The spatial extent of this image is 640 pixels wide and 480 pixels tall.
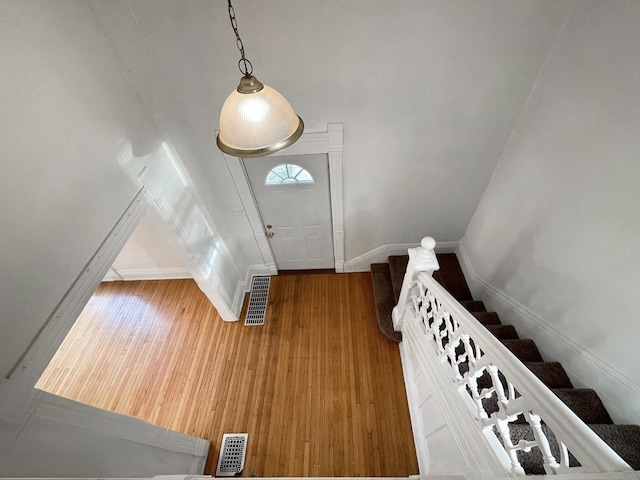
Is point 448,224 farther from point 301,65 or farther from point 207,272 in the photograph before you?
point 207,272

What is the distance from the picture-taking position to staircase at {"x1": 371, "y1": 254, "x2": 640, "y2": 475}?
4.67 feet

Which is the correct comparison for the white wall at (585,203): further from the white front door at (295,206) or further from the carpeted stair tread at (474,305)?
the white front door at (295,206)

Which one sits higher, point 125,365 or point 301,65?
point 301,65

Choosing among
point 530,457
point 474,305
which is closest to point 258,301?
point 474,305

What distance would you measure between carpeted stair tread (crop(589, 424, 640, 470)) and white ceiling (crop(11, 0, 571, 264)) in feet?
6.39

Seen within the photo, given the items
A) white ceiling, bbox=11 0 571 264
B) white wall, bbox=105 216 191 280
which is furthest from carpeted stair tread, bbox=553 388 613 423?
white wall, bbox=105 216 191 280

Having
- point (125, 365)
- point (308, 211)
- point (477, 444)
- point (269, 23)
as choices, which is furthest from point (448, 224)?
point (125, 365)

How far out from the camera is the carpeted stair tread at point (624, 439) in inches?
54.5

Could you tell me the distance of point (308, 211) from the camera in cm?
300

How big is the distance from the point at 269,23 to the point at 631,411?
3.05 metres

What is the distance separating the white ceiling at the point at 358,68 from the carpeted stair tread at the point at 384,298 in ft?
4.22

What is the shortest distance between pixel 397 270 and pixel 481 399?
1.86m

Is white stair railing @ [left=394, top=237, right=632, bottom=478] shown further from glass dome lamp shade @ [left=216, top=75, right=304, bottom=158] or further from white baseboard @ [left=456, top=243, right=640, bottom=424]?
glass dome lamp shade @ [left=216, top=75, right=304, bottom=158]

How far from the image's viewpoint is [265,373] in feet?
9.29
